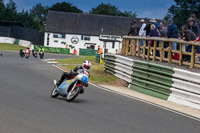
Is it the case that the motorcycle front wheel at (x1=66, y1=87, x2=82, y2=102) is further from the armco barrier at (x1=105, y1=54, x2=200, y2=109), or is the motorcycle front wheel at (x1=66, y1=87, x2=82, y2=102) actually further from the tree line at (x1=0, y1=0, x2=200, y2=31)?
the tree line at (x1=0, y1=0, x2=200, y2=31)

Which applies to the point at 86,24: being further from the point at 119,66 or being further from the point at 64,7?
the point at 119,66

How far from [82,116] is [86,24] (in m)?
81.0

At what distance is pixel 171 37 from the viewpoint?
17062mm

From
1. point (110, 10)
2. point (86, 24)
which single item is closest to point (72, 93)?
point (86, 24)

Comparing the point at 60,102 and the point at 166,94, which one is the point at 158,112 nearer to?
Answer: the point at 60,102

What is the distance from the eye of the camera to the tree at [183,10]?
7625cm

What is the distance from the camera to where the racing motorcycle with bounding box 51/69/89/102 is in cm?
1125

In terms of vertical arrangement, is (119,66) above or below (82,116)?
above

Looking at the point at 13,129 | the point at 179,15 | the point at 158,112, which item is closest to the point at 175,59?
the point at 158,112

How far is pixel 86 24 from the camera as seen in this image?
8944 centimetres

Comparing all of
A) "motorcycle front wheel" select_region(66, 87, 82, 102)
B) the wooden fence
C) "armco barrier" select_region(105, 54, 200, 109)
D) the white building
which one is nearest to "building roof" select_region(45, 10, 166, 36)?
the white building

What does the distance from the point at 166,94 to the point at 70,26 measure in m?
75.6

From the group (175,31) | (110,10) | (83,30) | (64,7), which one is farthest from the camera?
(110,10)

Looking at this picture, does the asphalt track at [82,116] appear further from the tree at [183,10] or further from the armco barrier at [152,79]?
the tree at [183,10]
